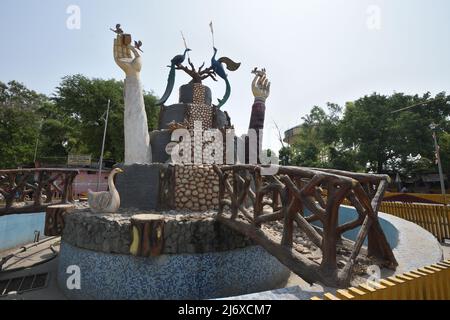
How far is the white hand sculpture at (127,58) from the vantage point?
884 centimetres

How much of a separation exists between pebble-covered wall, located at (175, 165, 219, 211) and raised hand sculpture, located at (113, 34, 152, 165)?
234 centimetres

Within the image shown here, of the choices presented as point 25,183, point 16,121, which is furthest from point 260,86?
point 16,121

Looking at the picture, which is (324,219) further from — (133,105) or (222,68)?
(222,68)

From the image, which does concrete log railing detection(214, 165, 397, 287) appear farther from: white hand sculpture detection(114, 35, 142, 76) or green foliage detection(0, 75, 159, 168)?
green foliage detection(0, 75, 159, 168)

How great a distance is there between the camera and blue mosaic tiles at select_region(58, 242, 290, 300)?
5168 mm

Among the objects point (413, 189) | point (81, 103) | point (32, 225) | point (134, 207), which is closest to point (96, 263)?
point (134, 207)

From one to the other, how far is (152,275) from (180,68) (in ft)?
28.3

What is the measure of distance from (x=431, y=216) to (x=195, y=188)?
320 inches

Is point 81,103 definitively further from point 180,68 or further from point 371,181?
point 371,181

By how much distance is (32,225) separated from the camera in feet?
39.1

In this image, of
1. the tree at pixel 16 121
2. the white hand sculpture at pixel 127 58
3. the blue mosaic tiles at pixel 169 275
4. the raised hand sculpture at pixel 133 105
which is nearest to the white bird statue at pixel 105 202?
the blue mosaic tiles at pixel 169 275

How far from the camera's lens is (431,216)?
8.59 metres

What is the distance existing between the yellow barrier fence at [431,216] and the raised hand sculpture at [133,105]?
9.80m
